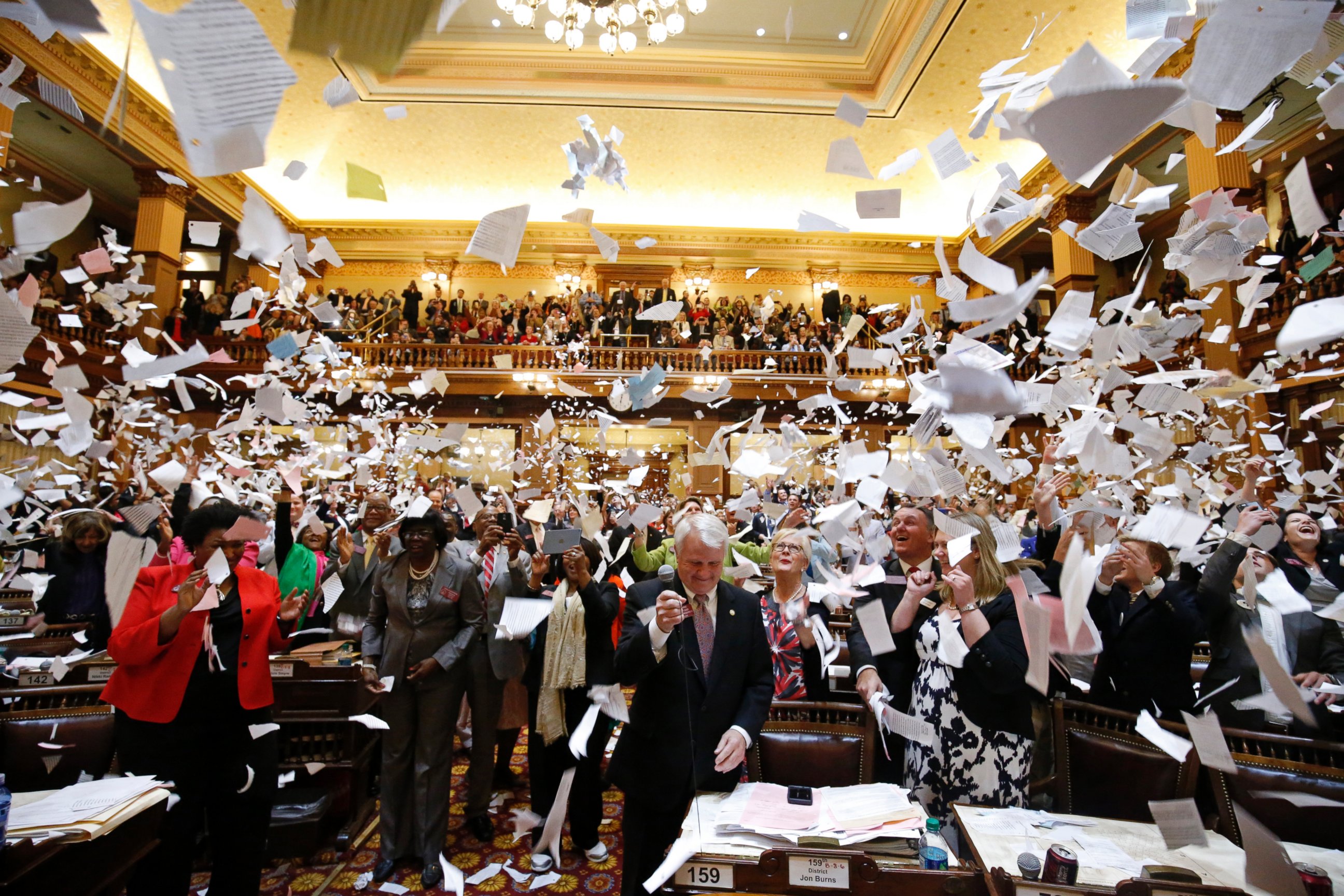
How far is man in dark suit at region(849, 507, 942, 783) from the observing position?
2.19 m

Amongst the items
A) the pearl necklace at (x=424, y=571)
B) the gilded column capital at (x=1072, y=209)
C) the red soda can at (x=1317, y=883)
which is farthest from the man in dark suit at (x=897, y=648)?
the gilded column capital at (x=1072, y=209)

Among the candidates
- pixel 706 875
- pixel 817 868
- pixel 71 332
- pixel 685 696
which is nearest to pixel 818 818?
pixel 817 868

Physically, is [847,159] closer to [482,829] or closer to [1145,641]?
[1145,641]

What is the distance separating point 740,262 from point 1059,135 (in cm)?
1412

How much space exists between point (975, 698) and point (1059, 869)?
0.62 m

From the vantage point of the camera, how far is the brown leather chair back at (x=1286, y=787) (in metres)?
1.66

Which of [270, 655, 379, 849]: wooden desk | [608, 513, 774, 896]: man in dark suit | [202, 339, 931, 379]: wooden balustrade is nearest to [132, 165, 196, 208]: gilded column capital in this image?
[202, 339, 931, 379]: wooden balustrade

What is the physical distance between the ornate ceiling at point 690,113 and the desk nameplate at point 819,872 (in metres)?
8.37

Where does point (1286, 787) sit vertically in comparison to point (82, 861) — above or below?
above

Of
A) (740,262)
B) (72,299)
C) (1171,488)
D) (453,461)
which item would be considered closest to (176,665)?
(1171,488)

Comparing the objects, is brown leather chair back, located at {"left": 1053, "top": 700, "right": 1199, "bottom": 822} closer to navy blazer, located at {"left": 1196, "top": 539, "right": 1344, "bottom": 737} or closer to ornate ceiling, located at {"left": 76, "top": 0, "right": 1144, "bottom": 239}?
navy blazer, located at {"left": 1196, "top": 539, "right": 1344, "bottom": 737}

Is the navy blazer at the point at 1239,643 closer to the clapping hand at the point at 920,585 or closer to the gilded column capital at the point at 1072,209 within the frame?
the clapping hand at the point at 920,585

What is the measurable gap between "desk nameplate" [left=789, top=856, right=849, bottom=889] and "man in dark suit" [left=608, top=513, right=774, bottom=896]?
1.40 ft

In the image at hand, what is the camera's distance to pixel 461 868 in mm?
2814
